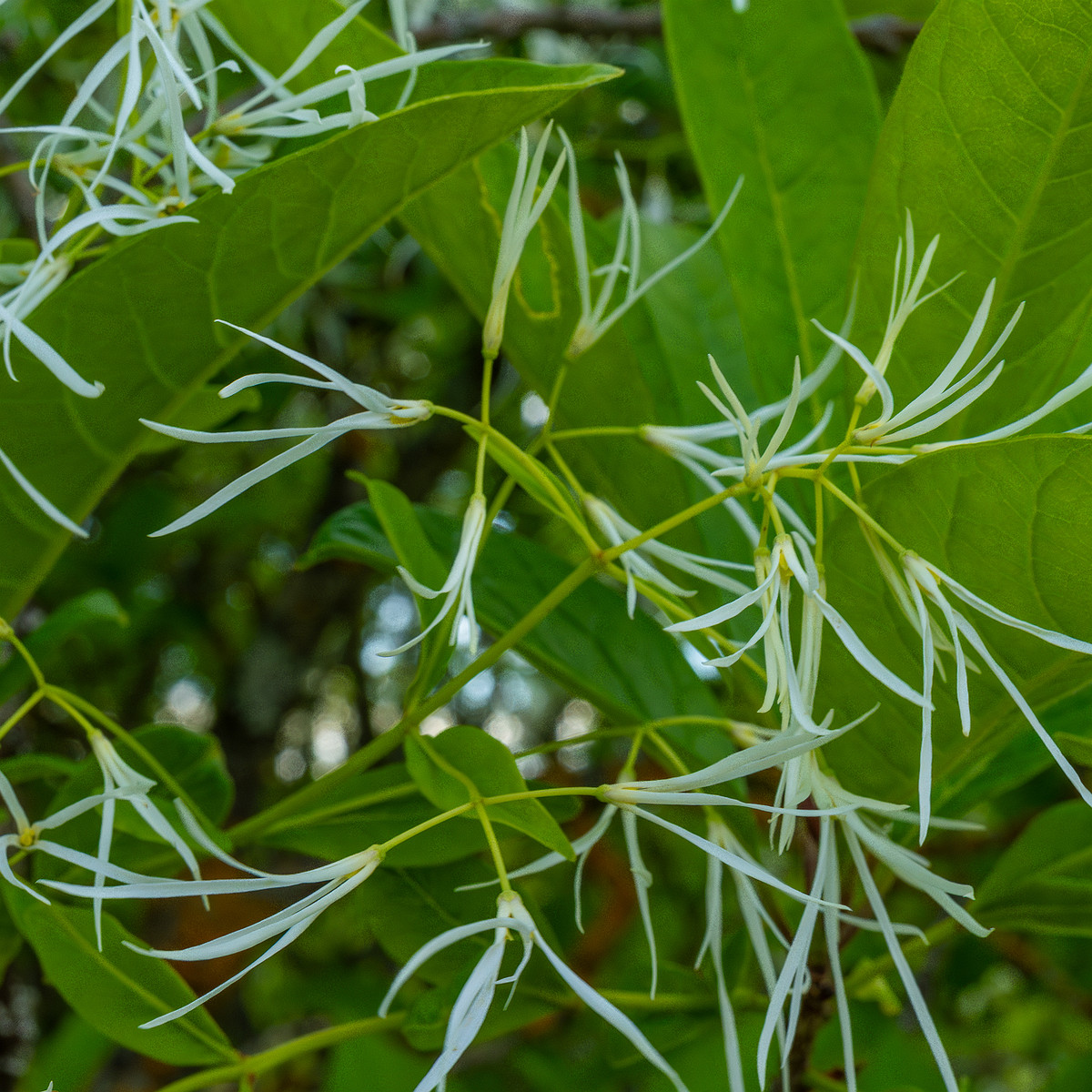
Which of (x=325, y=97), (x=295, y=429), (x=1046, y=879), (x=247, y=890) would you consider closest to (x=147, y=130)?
(x=325, y=97)

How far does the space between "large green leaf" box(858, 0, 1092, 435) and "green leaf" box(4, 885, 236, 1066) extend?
37 centimetres

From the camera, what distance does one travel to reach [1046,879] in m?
0.51

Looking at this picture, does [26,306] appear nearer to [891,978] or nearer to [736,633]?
Result: [736,633]

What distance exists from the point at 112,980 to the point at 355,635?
1.17 m

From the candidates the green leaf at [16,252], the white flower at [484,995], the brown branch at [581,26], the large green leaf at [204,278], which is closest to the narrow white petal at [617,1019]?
the white flower at [484,995]

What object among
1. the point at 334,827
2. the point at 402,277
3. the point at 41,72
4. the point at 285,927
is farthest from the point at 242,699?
the point at 285,927

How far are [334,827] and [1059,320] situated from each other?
14.4 inches

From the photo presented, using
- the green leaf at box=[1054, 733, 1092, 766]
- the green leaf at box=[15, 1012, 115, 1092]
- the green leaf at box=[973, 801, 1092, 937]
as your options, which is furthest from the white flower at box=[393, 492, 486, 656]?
the green leaf at box=[15, 1012, 115, 1092]

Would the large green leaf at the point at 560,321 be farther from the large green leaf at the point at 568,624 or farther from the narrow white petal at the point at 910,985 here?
the narrow white petal at the point at 910,985

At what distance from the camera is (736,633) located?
1.64ft

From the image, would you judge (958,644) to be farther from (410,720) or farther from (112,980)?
(112,980)

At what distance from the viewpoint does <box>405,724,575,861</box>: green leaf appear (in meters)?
0.33

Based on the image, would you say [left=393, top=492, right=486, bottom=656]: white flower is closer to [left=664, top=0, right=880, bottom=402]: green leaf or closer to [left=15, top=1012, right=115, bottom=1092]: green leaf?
[left=664, top=0, right=880, bottom=402]: green leaf

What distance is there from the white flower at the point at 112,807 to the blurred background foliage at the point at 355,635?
10.9 inches
